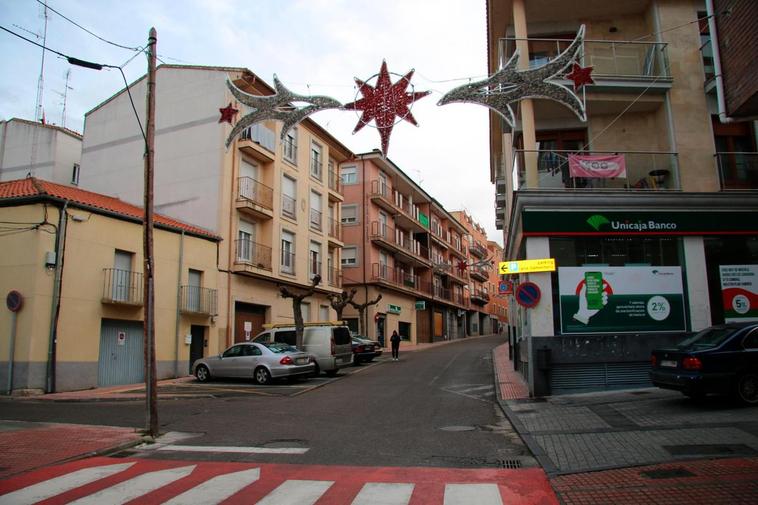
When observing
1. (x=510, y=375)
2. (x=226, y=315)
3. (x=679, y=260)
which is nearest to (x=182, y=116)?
(x=226, y=315)

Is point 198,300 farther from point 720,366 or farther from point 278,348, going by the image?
point 720,366

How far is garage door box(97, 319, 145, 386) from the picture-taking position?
722 inches

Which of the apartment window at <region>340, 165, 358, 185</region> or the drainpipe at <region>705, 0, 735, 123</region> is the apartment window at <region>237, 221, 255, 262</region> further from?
the drainpipe at <region>705, 0, 735, 123</region>

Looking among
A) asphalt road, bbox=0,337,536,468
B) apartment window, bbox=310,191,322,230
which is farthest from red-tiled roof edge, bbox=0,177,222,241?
apartment window, bbox=310,191,322,230

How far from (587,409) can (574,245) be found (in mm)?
4349

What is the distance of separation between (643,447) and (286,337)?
15394 mm

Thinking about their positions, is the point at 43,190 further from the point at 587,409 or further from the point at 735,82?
the point at 735,82

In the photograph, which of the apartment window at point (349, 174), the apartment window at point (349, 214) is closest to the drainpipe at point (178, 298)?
the apartment window at point (349, 214)

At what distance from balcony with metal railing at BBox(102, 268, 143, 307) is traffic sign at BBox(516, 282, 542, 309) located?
12.8 meters

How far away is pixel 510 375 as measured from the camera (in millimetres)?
18469

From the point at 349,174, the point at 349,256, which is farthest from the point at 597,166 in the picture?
the point at 349,174

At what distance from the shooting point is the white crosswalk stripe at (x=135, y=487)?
571 cm

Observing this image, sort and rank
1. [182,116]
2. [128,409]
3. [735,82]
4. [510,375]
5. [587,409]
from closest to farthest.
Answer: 1. [735,82]
2. [587,409]
3. [128,409]
4. [510,375]
5. [182,116]

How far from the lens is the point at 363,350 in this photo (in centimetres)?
2500
